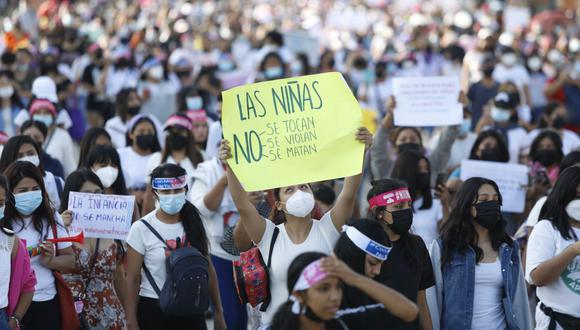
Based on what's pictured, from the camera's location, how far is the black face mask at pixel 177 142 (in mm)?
9133

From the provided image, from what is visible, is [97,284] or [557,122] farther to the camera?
[557,122]

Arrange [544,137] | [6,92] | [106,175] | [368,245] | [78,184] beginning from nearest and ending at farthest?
[368,245] < [78,184] < [106,175] < [544,137] < [6,92]

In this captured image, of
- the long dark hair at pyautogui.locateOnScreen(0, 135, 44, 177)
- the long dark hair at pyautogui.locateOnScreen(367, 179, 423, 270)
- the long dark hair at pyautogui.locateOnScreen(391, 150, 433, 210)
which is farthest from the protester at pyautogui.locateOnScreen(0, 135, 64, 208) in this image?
the long dark hair at pyautogui.locateOnScreen(367, 179, 423, 270)

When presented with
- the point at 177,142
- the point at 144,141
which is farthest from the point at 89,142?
the point at 177,142

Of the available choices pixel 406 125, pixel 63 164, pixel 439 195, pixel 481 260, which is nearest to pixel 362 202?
pixel 406 125

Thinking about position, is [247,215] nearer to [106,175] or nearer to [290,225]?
[290,225]

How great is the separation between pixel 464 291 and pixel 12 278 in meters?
2.64

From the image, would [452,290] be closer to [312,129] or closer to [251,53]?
[312,129]

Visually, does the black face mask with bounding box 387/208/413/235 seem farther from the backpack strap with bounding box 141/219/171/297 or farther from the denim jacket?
the backpack strap with bounding box 141/219/171/297

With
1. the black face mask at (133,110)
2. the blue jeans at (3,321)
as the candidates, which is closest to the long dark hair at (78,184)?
the blue jeans at (3,321)

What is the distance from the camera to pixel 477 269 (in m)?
6.29

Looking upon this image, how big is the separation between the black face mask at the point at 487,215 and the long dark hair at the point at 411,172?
1.62m

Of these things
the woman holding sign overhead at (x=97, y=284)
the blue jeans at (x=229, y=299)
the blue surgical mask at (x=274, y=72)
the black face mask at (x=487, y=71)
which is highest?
the blue surgical mask at (x=274, y=72)

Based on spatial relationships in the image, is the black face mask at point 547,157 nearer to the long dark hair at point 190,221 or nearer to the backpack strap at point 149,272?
the long dark hair at point 190,221
